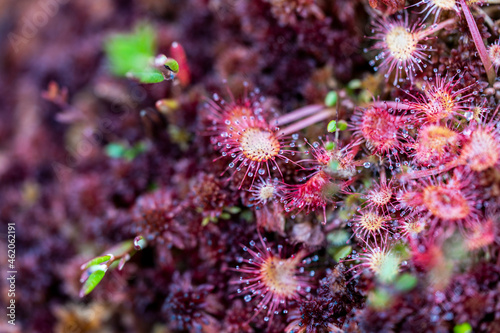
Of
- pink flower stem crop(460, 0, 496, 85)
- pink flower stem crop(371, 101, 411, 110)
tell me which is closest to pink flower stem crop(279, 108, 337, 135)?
pink flower stem crop(371, 101, 411, 110)

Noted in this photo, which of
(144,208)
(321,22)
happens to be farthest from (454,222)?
(144,208)

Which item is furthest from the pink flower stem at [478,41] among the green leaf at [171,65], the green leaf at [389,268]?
the green leaf at [171,65]

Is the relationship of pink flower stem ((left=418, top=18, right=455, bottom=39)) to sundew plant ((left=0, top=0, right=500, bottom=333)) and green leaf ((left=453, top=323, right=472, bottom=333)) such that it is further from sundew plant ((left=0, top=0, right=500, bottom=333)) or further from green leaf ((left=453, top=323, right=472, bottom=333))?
green leaf ((left=453, top=323, right=472, bottom=333))

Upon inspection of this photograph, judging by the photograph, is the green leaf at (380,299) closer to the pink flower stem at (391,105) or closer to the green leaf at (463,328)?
the green leaf at (463,328)

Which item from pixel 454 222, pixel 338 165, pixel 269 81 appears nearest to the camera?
pixel 454 222

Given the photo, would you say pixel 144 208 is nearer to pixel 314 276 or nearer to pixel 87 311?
pixel 87 311

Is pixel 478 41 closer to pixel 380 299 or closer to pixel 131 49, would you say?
pixel 380 299

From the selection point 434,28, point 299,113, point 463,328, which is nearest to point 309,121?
point 299,113
